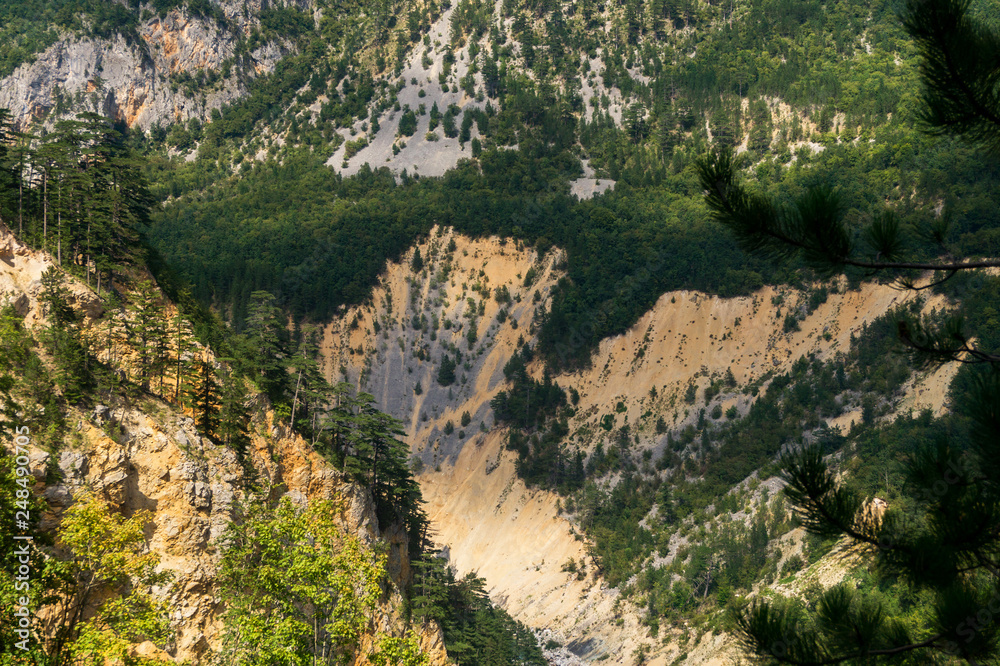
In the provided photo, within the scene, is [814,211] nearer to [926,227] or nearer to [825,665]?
[926,227]

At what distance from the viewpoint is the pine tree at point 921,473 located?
28.6ft

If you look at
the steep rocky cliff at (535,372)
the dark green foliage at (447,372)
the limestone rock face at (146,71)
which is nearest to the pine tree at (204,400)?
the steep rocky cliff at (535,372)

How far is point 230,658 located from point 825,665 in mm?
15933

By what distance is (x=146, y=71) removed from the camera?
186000mm

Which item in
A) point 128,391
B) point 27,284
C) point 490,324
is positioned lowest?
point 490,324

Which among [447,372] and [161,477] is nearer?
[161,477]

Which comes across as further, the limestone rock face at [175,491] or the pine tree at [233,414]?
the pine tree at [233,414]

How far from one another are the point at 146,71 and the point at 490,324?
11696 cm

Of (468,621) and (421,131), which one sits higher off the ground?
(421,131)

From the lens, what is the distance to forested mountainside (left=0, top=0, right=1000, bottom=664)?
19172 millimetres

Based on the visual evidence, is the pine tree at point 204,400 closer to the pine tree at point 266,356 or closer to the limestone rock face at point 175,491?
the limestone rock face at point 175,491

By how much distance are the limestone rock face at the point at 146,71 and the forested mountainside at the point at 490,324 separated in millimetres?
742

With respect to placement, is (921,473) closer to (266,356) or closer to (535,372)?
(266,356)

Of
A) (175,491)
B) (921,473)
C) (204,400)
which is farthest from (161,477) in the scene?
(921,473)
